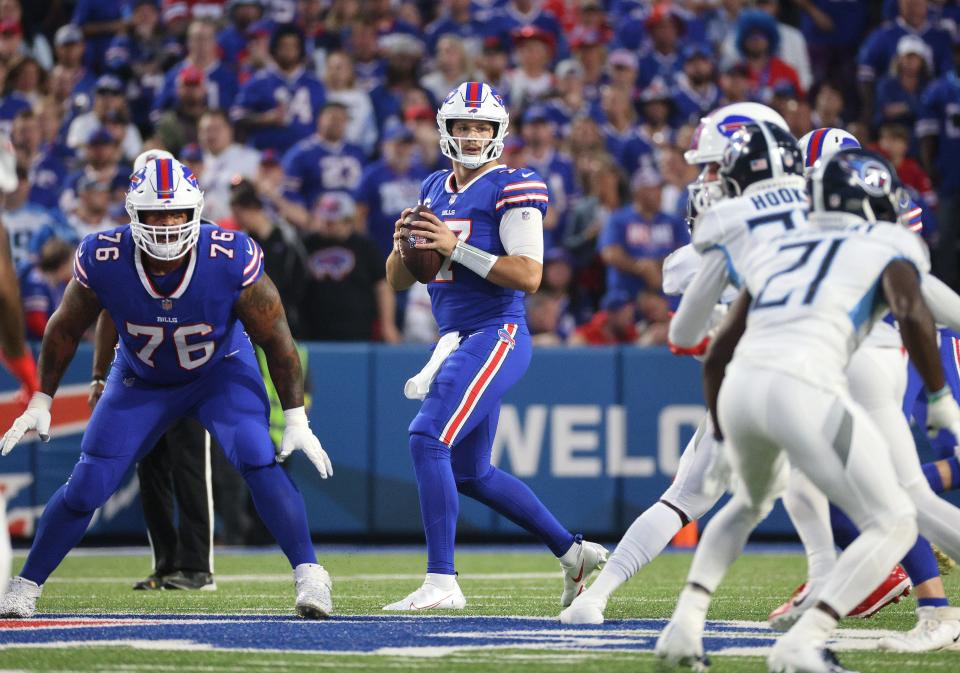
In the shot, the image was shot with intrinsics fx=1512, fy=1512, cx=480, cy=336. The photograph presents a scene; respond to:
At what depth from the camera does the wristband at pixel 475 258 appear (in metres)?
5.83

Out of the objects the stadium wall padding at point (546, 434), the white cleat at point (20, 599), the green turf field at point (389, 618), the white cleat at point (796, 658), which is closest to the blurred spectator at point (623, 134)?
the stadium wall padding at point (546, 434)

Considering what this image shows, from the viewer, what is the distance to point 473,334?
19.6 feet

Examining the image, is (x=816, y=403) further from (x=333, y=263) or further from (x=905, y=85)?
(x=905, y=85)

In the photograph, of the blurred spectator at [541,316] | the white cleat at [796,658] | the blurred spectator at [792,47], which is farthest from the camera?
the blurred spectator at [792,47]

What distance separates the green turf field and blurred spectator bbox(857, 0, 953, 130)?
5318 millimetres

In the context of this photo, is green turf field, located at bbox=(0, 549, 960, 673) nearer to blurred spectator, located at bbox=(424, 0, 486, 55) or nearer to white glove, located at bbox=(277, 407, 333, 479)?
white glove, located at bbox=(277, 407, 333, 479)

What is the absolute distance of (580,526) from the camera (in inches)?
392

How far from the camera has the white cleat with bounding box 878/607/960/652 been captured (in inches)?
182

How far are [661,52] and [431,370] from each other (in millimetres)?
7991

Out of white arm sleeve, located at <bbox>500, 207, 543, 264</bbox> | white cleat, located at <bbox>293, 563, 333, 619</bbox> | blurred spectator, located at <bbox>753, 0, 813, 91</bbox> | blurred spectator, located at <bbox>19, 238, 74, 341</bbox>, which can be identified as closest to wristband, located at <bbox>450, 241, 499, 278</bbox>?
white arm sleeve, located at <bbox>500, 207, 543, 264</bbox>

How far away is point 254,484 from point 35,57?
901 cm

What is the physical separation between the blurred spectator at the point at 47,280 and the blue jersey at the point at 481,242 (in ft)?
15.4

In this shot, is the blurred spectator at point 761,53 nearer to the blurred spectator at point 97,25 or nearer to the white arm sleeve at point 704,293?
the blurred spectator at point 97,25

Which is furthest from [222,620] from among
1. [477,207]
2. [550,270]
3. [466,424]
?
[550,270]
